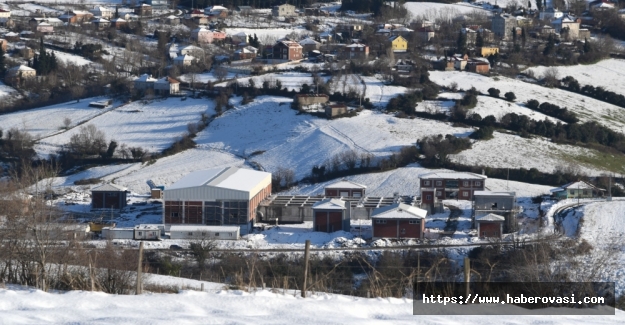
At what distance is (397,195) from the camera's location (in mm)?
16953

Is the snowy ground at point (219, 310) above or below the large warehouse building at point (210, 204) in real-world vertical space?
above

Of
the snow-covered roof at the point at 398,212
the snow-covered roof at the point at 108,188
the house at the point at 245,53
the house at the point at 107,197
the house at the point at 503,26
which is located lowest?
the house at the point at 107,197

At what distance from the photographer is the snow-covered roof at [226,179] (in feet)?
51.0

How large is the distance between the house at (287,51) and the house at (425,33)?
5.02 metres

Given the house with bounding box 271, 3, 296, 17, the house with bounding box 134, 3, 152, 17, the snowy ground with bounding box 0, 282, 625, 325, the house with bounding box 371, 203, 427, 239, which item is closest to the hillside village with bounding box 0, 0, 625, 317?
the house with bounding box 371, 203, 427, 239

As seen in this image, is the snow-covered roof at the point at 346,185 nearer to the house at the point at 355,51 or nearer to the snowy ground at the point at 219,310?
the snowy ground at the point at 219,310

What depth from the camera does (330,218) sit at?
14.8 meters

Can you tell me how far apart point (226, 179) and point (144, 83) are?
33.5 feet

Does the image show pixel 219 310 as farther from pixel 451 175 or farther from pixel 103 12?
pixel 103 12

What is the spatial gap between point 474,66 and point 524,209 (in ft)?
37.4

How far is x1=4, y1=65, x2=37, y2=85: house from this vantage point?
89.3 ft

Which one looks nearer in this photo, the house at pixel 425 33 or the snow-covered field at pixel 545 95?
the snow-covered field at pixel 545 95

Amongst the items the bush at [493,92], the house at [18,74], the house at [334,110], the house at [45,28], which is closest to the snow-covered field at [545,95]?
the bush at [493,92]

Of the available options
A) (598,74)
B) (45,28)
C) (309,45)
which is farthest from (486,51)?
(45,28)
